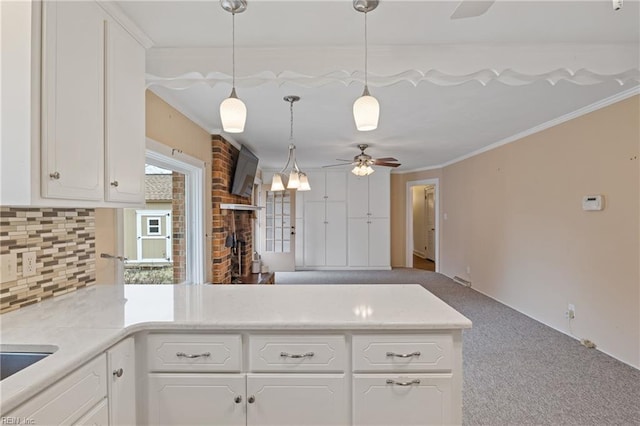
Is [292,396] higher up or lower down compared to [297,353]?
lower down

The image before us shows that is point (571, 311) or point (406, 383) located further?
point (571, 311)

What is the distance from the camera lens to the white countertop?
1155 millimetres

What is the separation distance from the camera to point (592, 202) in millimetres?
3160

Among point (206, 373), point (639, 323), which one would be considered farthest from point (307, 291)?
point (639, 323)

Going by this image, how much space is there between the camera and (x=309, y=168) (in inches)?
285

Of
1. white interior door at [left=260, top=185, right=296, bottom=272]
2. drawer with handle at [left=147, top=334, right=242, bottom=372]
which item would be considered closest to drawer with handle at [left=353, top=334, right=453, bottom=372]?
drawer with handle at [left=147, top=334, right=242, bottom=372]

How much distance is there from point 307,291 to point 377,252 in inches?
221

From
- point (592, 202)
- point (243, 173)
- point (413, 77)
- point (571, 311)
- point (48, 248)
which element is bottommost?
point (571, 311)

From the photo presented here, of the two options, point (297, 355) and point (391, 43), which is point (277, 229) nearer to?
point (391, 43)

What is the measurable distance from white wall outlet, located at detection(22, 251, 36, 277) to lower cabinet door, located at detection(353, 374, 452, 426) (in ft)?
5.03

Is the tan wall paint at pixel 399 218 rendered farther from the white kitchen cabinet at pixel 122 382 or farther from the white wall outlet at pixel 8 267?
the white wall outlet at pixel 8 267

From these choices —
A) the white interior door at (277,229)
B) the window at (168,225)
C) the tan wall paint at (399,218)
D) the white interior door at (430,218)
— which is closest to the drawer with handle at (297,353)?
the window at (168,225)

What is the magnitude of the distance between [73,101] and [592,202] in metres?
3.95

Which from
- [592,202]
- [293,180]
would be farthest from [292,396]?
[592,202]
